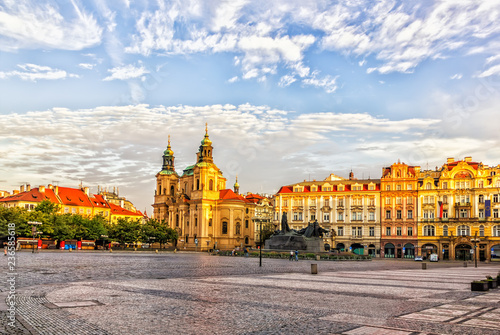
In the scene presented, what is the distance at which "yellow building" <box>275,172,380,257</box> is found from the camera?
94.9 metres

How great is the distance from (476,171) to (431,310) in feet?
256

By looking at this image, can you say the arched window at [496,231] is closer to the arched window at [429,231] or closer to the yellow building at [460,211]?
the yellow building at [460,211]

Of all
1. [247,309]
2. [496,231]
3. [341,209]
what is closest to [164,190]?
[341,209]

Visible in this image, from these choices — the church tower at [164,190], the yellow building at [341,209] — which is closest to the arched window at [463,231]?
the yellow building at [341,209]

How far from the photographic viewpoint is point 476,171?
8600cm

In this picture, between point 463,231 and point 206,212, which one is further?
point 206,212

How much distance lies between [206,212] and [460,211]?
57408mm

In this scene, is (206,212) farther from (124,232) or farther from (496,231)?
(496,231)

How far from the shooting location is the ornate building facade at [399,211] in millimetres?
91500

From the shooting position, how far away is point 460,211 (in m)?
86.9

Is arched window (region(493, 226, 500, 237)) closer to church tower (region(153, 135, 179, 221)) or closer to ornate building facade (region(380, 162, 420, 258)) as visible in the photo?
ornate building facade (region(380, 162, 420, 258))

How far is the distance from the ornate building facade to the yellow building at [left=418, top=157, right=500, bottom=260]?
1384 millimetres

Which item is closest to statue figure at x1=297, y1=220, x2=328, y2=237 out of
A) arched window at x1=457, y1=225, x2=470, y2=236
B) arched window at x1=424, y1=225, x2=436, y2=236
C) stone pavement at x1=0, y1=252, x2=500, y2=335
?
arched window at x1=424, y1=225, x2=436, y2=236

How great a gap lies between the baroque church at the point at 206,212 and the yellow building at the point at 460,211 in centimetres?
4828
